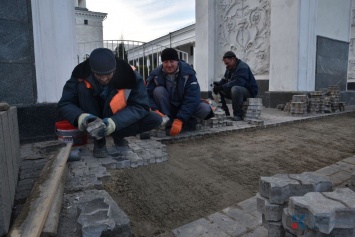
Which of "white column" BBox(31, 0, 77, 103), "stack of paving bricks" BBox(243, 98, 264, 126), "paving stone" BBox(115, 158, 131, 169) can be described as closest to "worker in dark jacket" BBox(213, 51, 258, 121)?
"stack of paving bricks" BBox(243, 98, 264, 126)

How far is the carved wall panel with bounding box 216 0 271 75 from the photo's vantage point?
6926mm

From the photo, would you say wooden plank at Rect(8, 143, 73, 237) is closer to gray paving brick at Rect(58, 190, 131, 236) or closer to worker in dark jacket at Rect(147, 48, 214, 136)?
gray paving brick at Rect(58, 190, 131, 236)

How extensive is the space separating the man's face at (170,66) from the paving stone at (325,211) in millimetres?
2417

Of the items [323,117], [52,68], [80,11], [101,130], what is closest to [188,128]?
[101,130]

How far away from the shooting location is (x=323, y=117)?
531cm

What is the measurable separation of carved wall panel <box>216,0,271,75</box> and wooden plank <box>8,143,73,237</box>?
252 inches

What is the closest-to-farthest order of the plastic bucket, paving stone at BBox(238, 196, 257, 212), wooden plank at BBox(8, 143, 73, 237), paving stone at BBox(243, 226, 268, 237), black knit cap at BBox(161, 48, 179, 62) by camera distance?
wooden plank at BBox(8, 143, 73, 237), paving stone at BBox(243, 226, 268, 237), paving stone at BBox(238, 196, 257, 212), the plastic bucket, black knit cap at BBox(161, 48, 179, 62)

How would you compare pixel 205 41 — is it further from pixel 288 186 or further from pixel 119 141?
pixel 288 186

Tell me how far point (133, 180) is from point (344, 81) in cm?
760

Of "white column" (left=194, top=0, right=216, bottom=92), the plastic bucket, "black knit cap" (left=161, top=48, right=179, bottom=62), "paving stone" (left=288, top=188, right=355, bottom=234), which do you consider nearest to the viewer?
"paving stone" (left=288, top=188, right=355, bottom=234)

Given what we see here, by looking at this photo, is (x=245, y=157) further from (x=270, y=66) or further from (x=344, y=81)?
(x=344, y=81)

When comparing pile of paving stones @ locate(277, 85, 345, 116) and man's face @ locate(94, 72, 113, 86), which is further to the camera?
pile of paving stones @ locate(277, 85, 345, 116)

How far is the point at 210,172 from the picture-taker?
7.53 feet

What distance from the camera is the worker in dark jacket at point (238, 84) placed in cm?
450
